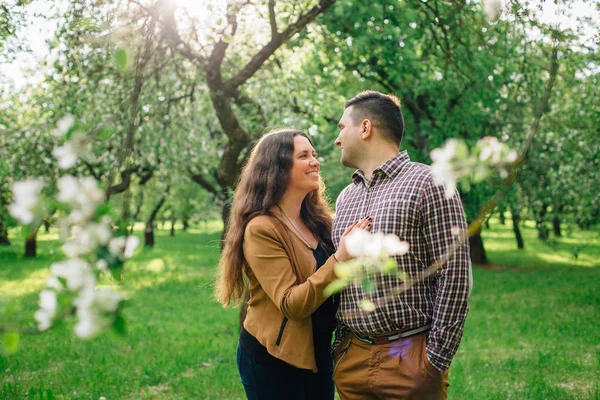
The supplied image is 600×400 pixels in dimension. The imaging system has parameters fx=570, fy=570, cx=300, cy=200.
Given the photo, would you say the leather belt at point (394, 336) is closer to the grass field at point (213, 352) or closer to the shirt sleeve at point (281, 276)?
the shirt sleeve at point (281, 276)

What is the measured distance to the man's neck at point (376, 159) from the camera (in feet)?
10.3

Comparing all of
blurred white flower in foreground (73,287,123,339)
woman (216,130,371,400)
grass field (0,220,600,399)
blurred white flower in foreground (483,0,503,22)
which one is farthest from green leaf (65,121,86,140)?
blurred white flower in foreground (483,0,503,22)

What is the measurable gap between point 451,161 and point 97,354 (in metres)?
7.42

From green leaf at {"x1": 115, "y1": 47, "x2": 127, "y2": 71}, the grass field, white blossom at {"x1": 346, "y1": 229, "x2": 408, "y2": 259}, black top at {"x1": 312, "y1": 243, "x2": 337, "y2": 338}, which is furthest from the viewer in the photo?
the grass field

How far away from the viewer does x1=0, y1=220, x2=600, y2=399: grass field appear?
610 centimetres

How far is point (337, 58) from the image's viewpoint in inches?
470

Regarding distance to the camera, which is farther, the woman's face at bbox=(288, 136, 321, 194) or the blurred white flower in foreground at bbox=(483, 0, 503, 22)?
the woman's face at bbox=(288, 136, 321, 194)

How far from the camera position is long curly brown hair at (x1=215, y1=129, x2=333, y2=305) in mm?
3174

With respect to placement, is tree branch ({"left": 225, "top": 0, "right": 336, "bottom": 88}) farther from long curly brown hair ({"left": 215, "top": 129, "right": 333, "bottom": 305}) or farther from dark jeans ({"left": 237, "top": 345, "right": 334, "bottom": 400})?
dark jeans ({"left": 237, "top": 345, "right": 334, "bottom": 400})

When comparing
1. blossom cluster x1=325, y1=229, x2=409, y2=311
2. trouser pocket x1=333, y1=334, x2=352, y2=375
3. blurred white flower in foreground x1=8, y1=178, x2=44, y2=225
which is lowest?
trouser pocket x1=333, y1=334, x2=352, y2=375

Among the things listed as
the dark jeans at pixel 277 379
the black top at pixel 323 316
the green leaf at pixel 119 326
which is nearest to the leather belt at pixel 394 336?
the black top at pixel 323 316

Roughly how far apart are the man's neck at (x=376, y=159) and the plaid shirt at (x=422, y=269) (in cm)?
19

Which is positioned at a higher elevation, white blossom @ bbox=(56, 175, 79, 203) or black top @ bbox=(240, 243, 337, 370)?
white blossom @ bbox=(56, 175, 79, 203)

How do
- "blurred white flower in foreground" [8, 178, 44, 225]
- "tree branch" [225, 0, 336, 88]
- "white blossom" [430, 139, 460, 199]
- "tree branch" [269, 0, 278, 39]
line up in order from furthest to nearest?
"tree branch" [225, 0, 336, 88] < "tree branch" [269, 0, 278, 39] < "white blossom" [430, 139, 460, 199] < "blurred white flower in foreground" [8, 178, 44, 225]
